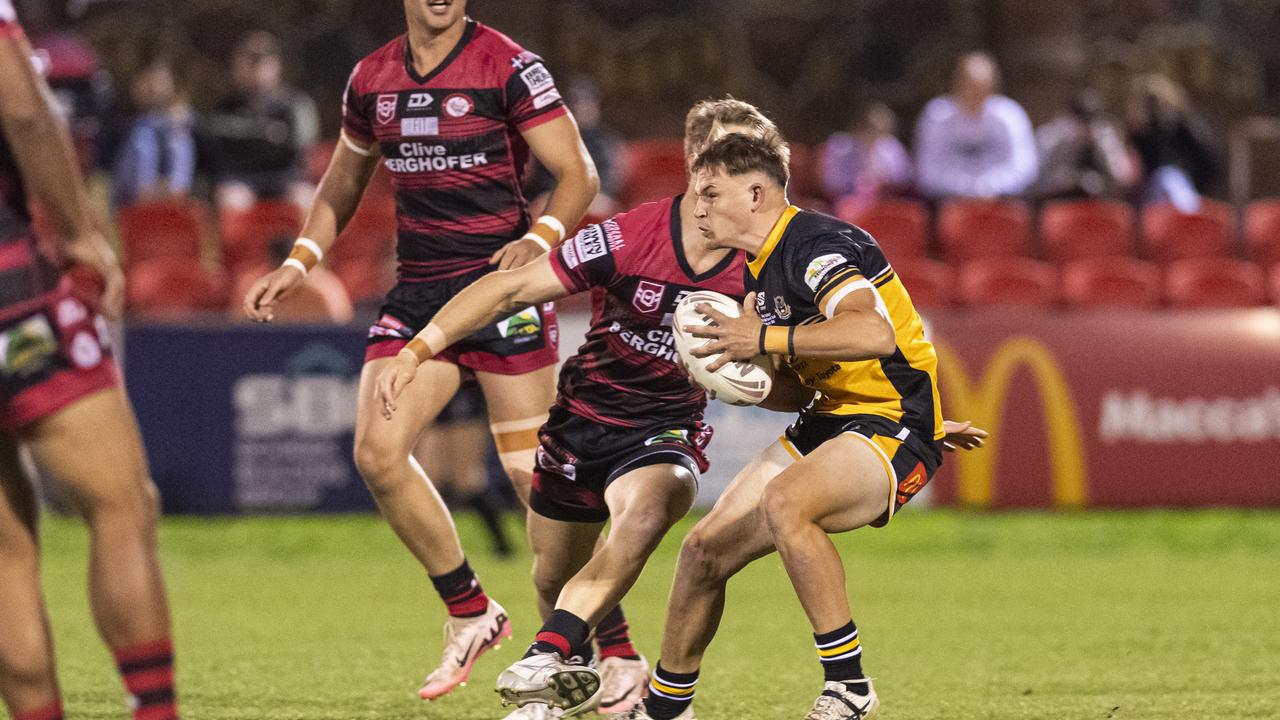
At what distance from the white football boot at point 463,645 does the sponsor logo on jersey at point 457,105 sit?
170 cm

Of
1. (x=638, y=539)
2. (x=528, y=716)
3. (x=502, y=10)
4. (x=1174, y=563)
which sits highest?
(x=502, y=10)

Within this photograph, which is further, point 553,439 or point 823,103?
point 823,103

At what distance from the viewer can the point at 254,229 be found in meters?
13.0

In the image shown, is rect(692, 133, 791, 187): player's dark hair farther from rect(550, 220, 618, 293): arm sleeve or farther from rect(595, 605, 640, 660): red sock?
rect(595, 605, 640, 660): red sock

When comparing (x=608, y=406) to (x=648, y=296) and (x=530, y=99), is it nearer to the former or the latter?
(x=648, y=296)

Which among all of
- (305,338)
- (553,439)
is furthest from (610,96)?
(553,439)

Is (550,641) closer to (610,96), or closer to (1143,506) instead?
(1143,506)

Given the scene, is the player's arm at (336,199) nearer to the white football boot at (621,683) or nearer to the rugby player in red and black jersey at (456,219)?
the rugby player in red and black jersey at (456,219)

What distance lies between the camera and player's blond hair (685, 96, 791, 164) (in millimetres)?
5281

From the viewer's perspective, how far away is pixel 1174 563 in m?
10.5

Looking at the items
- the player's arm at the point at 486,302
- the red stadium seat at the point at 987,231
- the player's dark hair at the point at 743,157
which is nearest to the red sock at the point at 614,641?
the player's arm at the point at 486,302

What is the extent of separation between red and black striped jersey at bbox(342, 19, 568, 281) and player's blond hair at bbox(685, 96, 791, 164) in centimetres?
73

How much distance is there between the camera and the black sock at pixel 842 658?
4945mm

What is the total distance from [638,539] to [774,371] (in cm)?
65
